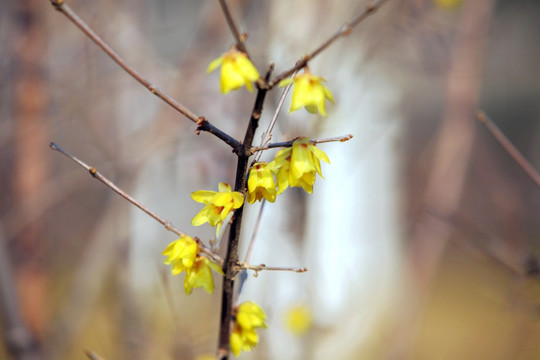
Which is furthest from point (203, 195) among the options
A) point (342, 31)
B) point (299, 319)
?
point (299, 319)

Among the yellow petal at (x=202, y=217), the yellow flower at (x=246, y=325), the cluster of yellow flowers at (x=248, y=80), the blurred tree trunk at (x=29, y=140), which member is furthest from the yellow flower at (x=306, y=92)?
the blurred tree trunk at (x=29, y=140)

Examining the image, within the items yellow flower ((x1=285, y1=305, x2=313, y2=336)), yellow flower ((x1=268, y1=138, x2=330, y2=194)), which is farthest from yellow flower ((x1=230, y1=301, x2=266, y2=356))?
yellow flower ((x1=285, y1=305, x2=313, y2=336))

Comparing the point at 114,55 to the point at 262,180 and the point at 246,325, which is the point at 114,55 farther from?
the point at 246,325

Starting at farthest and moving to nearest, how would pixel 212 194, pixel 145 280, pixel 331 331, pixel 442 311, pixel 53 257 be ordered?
1. pixel 442 311
2. pixel 53 257
3. pixel 145 280
4. pixel 331 331
5. pixel 212 194

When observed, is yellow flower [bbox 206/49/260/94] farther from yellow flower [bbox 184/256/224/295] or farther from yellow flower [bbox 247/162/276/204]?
yellow flower [bbox 184/256/224/295]

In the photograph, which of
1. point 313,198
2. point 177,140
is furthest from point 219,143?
point 313,198

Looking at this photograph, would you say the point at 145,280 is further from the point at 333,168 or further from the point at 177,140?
the point at 333,168

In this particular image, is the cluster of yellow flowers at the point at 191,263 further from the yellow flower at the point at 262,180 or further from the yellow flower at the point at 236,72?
the yellow flower at the point at 236,72
